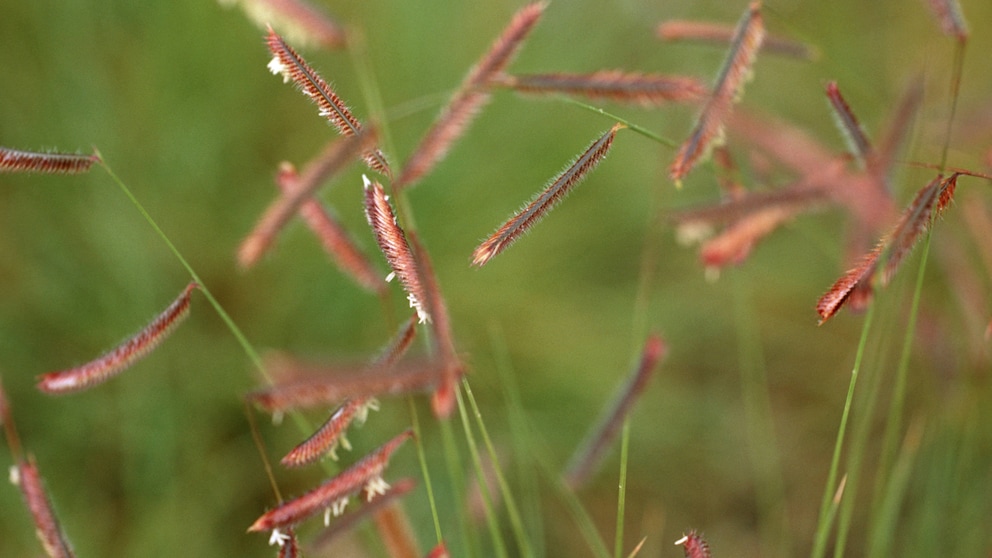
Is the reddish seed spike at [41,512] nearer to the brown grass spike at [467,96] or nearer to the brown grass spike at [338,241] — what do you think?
the brown grass spike at [338,241]

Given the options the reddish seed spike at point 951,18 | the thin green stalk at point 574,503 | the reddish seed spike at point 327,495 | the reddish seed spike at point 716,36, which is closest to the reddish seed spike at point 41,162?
the reddish seed spike at point 327,495

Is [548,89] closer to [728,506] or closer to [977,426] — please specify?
[977,426]

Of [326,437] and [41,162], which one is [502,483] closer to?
[326,437]

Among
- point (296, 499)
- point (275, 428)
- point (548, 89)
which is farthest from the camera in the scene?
point (275, 428)

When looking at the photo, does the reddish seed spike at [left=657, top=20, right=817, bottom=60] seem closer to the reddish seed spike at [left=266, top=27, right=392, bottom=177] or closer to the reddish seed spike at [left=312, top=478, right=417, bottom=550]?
the reddish seed spike at [left=266, top=27, right=392, bottom=177]

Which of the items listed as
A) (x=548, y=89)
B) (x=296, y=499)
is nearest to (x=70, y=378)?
(x=296, y=499)

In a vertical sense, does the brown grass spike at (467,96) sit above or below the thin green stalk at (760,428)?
above
